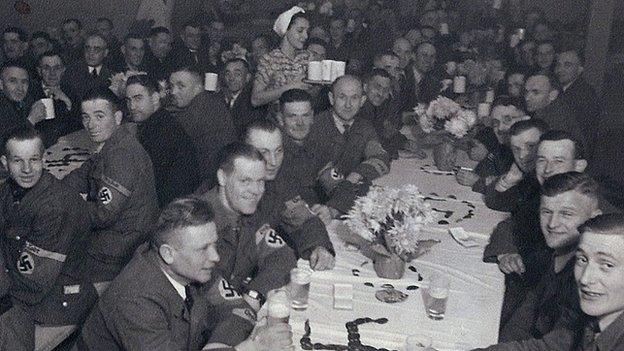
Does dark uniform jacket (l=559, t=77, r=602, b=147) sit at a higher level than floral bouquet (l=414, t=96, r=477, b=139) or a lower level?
higher

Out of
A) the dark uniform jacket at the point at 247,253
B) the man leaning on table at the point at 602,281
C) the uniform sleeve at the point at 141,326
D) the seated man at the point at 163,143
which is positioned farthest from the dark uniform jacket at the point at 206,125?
the man leaning on table at the point at 602,281

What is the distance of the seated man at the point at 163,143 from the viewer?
4.70 meters

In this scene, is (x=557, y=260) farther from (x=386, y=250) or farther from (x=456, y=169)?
(x=456, y=169)

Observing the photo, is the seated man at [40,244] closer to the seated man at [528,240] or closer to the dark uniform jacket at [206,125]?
the dark uniform jacket at [206,125]

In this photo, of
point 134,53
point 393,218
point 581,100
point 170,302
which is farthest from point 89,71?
point 170,302

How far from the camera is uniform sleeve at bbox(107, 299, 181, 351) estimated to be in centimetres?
250

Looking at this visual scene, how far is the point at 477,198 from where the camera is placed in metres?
4.91

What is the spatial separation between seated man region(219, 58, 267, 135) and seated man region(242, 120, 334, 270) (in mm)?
1771

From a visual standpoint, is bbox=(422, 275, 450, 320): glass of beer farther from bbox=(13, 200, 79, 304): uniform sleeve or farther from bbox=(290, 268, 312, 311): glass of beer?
bbox=(13, 200, 79, 304): uniform sleeve

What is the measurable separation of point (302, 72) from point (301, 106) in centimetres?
158

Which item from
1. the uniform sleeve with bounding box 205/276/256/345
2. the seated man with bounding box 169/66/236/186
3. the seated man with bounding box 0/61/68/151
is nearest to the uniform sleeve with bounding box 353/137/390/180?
the seated man with bounding box 169/66/236/186

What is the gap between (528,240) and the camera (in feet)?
12.9

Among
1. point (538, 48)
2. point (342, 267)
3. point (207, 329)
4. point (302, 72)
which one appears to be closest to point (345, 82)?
point (302, 72)

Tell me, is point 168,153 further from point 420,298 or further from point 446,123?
point 420,298
